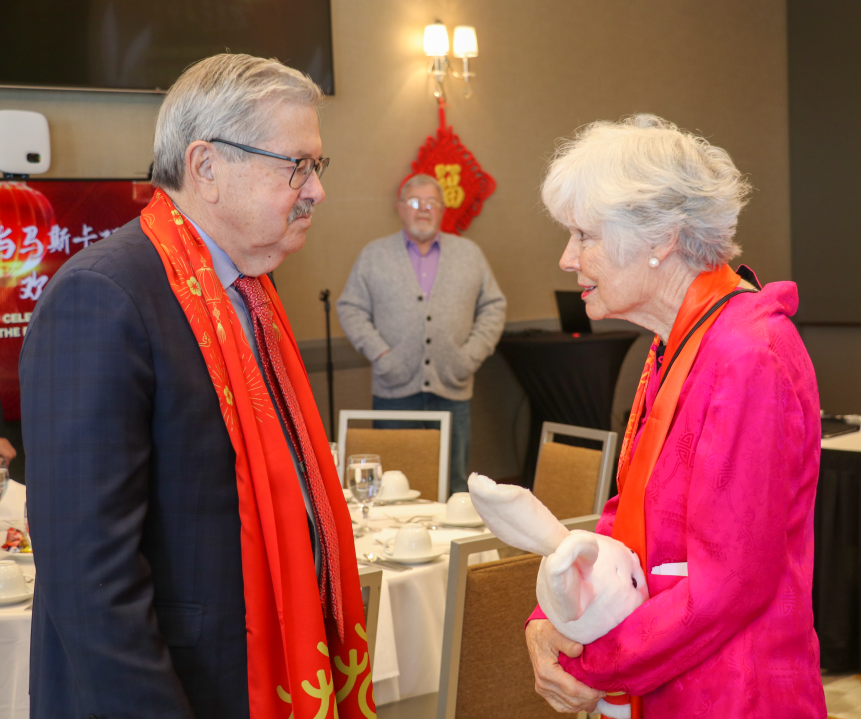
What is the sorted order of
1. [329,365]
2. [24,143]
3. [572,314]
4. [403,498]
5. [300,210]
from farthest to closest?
1. [572,314]
2. [329,365]
3. [24,143]
4. [403,498]
5. [300,210]

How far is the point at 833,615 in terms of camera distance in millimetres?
3180

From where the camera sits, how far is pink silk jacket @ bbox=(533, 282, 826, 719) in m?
1.10

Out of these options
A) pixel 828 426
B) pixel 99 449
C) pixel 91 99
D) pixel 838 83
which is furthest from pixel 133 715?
pixel 838 83

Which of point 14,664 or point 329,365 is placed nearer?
point 14,664

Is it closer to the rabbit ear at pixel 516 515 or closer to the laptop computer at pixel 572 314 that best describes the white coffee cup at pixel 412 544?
the rabbit ear at pixel 516 515

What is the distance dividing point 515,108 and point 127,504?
17.2ft

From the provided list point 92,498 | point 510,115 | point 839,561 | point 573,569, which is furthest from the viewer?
point 510,115

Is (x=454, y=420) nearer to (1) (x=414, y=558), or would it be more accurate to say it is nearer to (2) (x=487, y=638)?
(1) (x=414, y=558)

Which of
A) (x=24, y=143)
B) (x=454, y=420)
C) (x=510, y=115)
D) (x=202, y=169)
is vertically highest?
(x=510, y=115)

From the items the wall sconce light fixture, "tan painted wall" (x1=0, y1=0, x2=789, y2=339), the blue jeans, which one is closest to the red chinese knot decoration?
"tan painted wall" (x1=0, y1=0, x2=789, y2=339)

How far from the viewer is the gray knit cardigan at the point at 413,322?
439cm

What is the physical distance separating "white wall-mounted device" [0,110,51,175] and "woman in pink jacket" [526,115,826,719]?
10.9 feet

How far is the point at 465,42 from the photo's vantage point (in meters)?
5.39

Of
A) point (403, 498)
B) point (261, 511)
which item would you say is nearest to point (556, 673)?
point (261, 511)
